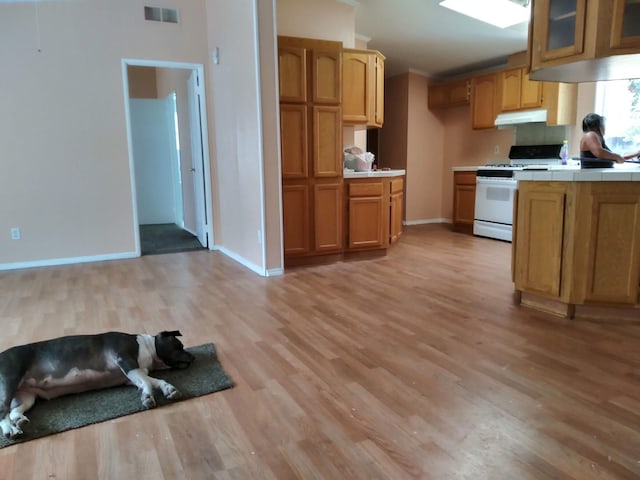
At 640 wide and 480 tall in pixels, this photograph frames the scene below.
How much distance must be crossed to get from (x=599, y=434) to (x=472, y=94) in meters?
5.81

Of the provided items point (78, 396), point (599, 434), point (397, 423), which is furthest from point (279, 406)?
point (599, 434)

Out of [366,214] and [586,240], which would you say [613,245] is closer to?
[586,240]

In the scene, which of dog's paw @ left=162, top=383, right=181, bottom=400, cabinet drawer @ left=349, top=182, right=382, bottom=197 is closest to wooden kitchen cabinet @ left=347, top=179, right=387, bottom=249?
cabinet drawer @ left=349, top=182, right=382, bottom=197

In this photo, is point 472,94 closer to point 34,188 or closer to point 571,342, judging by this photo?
point 571,342

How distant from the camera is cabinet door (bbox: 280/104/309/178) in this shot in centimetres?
417

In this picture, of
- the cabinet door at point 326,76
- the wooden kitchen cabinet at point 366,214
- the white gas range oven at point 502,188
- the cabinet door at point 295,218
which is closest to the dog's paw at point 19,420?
the cabinet door at point 295,218

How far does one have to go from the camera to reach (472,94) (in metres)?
6.55

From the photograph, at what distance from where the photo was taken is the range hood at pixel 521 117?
5.57 metres

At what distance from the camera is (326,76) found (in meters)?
4.29

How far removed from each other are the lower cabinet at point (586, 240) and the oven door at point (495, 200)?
274 cm

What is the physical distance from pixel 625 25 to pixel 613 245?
1346 mm

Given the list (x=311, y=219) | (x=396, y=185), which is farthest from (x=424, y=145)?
(x=311, y=219)

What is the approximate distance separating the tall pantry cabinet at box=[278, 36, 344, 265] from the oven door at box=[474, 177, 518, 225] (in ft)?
8.14

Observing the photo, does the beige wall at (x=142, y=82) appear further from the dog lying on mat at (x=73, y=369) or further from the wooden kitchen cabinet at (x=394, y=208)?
the dog lying on mat at (x=73, y=369)
